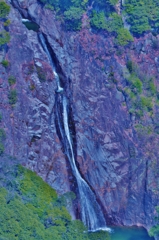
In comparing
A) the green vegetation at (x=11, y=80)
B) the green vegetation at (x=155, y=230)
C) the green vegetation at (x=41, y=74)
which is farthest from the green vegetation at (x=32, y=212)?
the green vegetation at (x=41, y=74)

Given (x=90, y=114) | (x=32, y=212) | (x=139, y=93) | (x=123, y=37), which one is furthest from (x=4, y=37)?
(x=32, y=212)

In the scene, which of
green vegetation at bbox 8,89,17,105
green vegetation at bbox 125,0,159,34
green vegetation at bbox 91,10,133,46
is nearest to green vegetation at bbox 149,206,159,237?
green vegetation at bbox 8,89,17,105

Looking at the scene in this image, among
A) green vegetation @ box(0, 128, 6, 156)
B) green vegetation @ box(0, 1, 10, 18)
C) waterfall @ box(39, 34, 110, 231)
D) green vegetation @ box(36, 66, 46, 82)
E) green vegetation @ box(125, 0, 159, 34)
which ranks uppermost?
green vegetation @ box(0, 1, 10, 18)

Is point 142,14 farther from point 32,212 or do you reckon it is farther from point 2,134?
point 32,212

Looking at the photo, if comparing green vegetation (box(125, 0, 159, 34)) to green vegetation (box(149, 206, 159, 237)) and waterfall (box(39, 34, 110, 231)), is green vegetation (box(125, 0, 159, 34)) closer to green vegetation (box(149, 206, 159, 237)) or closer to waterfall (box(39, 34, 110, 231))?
waterfall (box(39, 34, 110, 231))

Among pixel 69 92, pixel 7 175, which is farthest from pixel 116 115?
pixel 7 175

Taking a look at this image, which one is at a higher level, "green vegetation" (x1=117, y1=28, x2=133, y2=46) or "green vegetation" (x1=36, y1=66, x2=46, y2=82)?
"green vegetation" (x1=117, y1=28, x2=133, y2=46)
